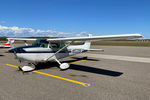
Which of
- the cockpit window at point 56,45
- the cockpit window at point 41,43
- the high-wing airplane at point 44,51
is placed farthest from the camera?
the cockpit window at point 56,45

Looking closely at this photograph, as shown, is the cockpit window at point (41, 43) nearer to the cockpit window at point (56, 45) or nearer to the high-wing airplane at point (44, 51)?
the high-wing airplane at point (44, 51)

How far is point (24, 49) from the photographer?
210 inches

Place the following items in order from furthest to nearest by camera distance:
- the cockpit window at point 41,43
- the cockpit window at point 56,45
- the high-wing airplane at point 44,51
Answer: the cockpit window at point 56,45 → the cockpit window at point 41,43 → the high-wing airplane at point 44,51

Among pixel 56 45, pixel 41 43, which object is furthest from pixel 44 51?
pixel 56 45

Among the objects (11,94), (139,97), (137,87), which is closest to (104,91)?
(139,97)

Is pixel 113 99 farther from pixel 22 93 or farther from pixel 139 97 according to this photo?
pixel 22 93

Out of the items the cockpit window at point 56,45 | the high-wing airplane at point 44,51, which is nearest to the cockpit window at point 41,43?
the high-wing airplane at point 44,51

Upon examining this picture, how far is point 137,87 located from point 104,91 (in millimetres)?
1244

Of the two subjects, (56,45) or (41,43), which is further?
(56,45)

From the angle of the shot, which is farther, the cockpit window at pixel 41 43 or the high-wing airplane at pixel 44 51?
the cockpit window at pixel 41 43

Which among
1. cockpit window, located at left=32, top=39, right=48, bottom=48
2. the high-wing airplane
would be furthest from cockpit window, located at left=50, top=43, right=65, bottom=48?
cockpit window, located at left=32, top=39, right=48, bottom=48

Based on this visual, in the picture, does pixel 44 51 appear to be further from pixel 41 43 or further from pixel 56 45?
pixel 56 45

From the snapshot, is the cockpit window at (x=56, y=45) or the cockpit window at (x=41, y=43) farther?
the cockpit window at (x=56, y=45)

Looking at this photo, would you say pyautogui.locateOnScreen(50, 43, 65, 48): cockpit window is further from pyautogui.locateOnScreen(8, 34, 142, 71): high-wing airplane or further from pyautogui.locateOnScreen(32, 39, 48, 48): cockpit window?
pyautogui.locateOnScreen(32, 39, 48, 48): cockpit window
